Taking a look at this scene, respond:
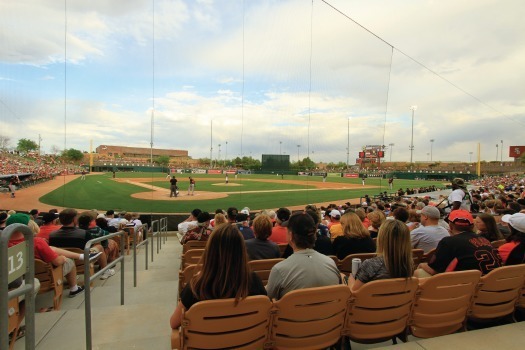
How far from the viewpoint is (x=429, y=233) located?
15.5 feet

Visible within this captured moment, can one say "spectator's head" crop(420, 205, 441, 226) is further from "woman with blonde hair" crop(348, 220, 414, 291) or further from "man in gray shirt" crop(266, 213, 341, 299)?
"man in gray shirt" crop(266, 213, 341, 299)

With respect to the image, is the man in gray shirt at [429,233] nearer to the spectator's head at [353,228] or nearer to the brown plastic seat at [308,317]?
the spectator's head at [353,228]

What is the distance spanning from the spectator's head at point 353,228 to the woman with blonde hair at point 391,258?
151cm

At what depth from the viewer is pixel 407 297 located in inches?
99.9

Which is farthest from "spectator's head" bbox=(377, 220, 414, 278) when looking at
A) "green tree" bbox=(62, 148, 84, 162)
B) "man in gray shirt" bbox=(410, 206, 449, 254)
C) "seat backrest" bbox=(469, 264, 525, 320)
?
"green tree" bbox=(62, 148, 84, 162)

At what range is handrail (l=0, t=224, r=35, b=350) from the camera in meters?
1.53

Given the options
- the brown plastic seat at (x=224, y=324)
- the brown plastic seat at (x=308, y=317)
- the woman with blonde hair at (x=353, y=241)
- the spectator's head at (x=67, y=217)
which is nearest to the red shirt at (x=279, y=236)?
the woman with blonde hair at (x=353, y=241)

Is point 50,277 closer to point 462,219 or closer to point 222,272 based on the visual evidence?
point 222,272

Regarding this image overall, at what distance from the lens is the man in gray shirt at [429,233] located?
469 centimetres

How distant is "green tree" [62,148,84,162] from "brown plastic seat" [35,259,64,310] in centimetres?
1172

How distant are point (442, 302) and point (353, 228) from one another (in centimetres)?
172

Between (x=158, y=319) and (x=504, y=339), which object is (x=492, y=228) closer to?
(x=504, y=339)

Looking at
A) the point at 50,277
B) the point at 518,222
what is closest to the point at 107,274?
the point at 50,277

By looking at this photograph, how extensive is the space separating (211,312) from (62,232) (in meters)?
4.37
